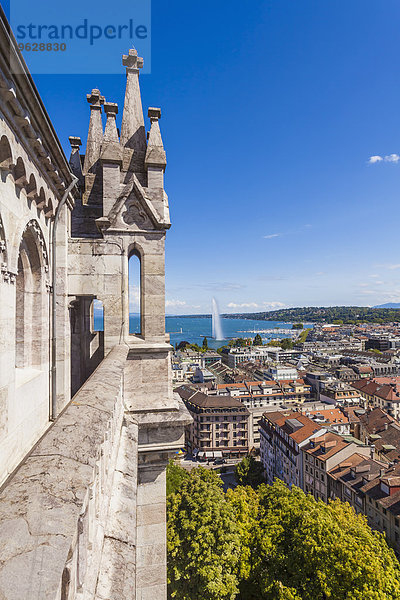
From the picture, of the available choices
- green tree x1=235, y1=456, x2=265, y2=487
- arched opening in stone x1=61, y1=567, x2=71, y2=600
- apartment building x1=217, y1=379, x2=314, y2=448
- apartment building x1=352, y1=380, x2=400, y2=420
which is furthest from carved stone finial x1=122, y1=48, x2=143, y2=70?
apartment building x1=352, y1=380, x2=400, y2=420

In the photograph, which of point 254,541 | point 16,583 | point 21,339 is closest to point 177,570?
point 254,541

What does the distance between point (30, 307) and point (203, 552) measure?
59.0ft

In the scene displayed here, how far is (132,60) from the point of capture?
9.55 meters

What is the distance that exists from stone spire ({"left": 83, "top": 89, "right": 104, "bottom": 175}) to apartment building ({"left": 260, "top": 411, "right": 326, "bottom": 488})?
42773mm

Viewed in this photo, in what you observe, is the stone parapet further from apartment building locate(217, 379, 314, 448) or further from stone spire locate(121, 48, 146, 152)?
apartment building locate(217, 379, 314, 448)

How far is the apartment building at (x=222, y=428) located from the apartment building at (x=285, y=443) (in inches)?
291

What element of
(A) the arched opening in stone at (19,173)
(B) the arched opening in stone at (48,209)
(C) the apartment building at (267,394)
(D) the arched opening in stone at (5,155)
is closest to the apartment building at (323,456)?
(C) the apartment building at (267,394)

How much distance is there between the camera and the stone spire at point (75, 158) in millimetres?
9670

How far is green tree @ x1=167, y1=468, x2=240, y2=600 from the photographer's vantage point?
17188 mm

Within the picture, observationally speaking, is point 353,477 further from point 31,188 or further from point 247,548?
point 31,188

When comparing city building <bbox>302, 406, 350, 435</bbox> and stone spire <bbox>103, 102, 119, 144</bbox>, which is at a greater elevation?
stone spire <bbox>103, 102, 119, 144</bbox>

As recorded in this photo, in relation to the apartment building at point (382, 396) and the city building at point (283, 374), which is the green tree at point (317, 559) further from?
the city building at point (283, 374)

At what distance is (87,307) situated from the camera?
34.9ft

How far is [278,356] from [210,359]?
31437mm
